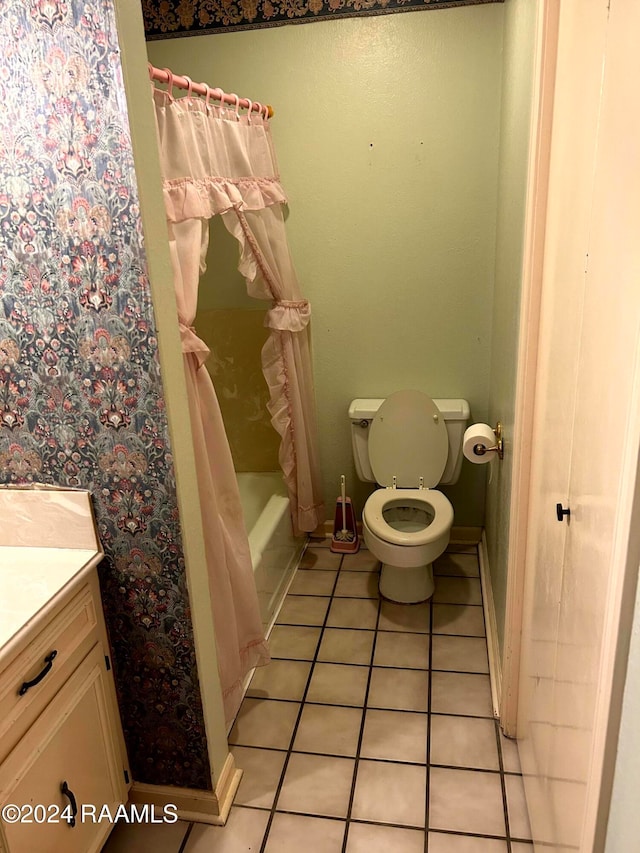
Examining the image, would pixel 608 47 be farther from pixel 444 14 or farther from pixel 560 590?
pixel 444 14

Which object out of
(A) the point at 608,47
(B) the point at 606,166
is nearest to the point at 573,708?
(B) the point at 606,166

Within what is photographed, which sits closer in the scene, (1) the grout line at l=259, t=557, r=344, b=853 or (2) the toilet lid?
(1) the grout line at l=259, t=557, r=344, b=853

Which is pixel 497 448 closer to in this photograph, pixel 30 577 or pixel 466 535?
pixel 466 535

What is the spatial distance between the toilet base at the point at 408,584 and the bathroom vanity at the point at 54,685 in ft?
4.25

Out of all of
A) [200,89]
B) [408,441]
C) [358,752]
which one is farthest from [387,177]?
[358,752]

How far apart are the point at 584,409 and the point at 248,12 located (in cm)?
241

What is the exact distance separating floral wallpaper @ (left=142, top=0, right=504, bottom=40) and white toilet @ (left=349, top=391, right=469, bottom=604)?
5.10 feet

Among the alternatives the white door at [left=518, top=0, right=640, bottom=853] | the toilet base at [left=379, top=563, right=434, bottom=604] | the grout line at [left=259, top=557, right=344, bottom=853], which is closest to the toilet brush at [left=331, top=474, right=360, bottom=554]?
the toilet base at [left=379, top=563, right=434, bottom=604]

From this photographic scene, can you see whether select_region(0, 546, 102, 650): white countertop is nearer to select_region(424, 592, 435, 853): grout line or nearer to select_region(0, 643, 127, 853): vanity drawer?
select_region(0, 643, 127, 853): vanity drawer

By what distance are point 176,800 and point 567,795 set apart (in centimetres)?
114

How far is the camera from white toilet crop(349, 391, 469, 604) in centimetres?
268

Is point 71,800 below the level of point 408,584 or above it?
above

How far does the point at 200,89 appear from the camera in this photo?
77.0 inches

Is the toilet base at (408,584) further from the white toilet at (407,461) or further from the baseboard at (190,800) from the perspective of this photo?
the baseboard at (190,800)
